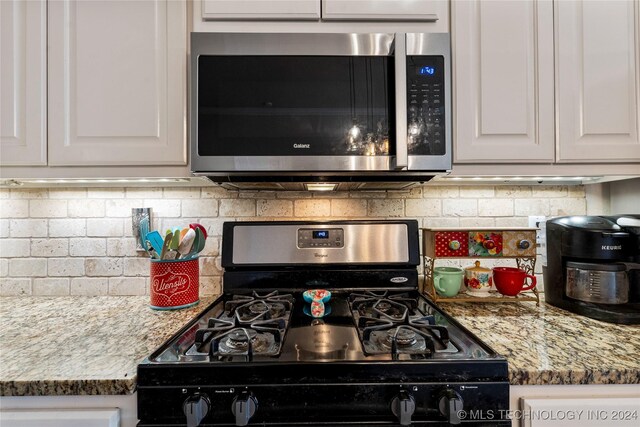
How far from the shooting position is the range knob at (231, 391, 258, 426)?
68 cm

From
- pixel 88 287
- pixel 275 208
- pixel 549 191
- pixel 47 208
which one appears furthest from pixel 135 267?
pixel 549 191

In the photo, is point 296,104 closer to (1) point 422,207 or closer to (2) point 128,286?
(1) point 422,207

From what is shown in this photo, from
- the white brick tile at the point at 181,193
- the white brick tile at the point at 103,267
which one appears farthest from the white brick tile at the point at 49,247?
the white brick tile at the point at 181,193

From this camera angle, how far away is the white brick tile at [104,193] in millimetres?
1321

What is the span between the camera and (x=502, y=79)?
103cm

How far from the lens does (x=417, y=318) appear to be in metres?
0.96

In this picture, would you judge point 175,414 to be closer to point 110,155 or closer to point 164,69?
point 110,155

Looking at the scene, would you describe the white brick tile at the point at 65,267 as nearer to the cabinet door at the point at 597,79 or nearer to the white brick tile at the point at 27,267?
the white brick tile at the point at 27,267

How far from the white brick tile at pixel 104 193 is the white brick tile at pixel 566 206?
71.0 inches

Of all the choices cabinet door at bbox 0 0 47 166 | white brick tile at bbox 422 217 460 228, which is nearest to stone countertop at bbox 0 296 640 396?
white brick tile at bbox 422 217 460 228

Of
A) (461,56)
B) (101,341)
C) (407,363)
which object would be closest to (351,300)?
(407,363)

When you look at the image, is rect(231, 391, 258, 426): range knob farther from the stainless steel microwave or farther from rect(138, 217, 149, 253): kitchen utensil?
rect(138, 217, 149, 253): kitchen utensil

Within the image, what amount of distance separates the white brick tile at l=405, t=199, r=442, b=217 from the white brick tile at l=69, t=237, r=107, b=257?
50.2 inches

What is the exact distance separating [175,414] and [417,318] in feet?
2.21
